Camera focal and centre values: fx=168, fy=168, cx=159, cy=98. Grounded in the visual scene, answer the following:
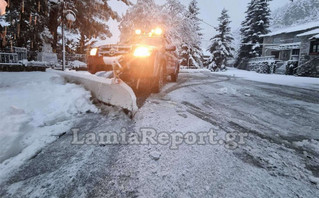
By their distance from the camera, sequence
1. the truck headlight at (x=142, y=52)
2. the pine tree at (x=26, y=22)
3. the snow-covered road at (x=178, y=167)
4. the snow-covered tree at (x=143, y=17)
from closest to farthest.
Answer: the snow-covered road at (x=178, y=167)
the truck headlight at (x=142, y=52)
the pine tree at (x=26, y=22)
the snow-covered tree at (x=143, y=17)

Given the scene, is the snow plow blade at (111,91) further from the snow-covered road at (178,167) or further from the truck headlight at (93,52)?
the truck headlight at (93,52)

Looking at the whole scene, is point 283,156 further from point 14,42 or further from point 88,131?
point 14,42

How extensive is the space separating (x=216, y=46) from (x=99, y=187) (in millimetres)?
32903

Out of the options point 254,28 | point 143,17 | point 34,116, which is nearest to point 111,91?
point 34,116

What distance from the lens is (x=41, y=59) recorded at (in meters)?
11.6

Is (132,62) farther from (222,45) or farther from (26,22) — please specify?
(222,45)

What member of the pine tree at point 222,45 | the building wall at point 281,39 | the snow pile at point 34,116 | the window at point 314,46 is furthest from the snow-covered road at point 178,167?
the building wall at point 281,39

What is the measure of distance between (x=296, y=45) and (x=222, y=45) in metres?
11.1

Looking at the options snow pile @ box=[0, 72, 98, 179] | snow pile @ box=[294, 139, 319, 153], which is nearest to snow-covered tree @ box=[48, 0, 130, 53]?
snow pile @ box=[0, 72, 98, 179]

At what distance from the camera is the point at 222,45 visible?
2984 centimetres

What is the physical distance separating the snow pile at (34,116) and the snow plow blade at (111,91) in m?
0.20

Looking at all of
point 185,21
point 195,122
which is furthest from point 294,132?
point 185,21

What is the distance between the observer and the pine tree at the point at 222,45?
2992cm

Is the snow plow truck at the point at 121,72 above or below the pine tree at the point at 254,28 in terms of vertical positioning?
below
